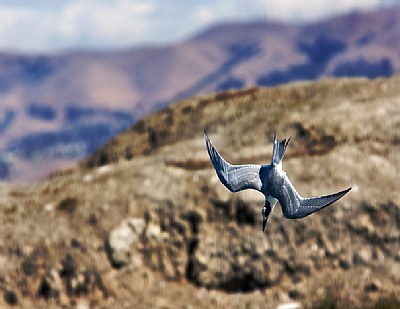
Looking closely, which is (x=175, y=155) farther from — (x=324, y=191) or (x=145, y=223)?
(x=324, y=191)

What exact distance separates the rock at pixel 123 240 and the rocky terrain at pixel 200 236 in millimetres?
63

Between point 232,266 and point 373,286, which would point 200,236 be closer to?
point 232,266

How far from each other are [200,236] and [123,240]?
15.2 ft

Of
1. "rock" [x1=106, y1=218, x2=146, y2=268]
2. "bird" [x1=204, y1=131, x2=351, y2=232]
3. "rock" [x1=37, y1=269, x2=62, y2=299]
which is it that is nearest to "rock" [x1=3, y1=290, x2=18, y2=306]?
"rock" [x1=37, y1=269, x2=62, y2=299]

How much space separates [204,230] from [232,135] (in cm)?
1460

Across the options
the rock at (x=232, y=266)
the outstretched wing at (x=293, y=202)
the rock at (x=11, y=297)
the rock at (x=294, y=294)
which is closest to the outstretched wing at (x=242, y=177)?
the outstretched wing at (x=293, y=202)

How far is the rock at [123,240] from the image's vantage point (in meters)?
33.2

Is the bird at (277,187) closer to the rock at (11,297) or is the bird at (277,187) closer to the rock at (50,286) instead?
the rock at (50,286)

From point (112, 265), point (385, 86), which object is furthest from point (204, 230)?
point (385, 86)

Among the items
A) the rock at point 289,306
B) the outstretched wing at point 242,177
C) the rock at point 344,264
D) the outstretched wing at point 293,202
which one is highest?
the outstretched wing at point 242,177

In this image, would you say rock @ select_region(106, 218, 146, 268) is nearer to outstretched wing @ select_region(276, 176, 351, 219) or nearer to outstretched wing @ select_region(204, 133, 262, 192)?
outstretched wing @ select_region(204, 133, 262, 192)

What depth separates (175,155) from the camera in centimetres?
4241

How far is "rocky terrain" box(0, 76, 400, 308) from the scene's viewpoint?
3141 centimetres

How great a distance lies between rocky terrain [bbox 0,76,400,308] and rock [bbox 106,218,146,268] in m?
0.06
